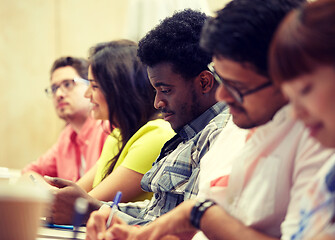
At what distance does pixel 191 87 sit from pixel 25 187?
770 mm

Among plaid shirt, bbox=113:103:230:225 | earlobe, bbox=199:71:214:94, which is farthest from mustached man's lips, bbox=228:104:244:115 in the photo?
earlobe, bbox=199:71:214:94

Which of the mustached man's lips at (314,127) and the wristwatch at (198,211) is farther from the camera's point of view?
the wristwatch at (198,211)

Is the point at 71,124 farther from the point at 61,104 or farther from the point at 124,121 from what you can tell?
the point at 124,121

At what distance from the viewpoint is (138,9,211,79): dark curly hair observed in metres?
1.48

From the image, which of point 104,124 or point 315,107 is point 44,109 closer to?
point 104,124

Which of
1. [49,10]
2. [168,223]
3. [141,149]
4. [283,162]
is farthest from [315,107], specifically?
[49,10]

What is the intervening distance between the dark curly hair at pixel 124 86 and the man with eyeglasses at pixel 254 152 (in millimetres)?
1061

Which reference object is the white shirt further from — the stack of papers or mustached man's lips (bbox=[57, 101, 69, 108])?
mustached man's lips (bbox=[57, 101, 69, 108])

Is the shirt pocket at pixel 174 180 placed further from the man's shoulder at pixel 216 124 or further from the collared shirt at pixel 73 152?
the collared shirt at pixel 73 152

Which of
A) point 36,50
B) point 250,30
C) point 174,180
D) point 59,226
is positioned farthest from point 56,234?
point 36,50

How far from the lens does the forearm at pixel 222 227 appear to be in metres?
0.91

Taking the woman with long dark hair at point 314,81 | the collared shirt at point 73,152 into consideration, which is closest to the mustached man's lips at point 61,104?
the collared shirt at point 73,152

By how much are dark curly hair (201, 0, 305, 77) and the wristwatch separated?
0.26m

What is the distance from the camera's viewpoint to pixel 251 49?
92cm
